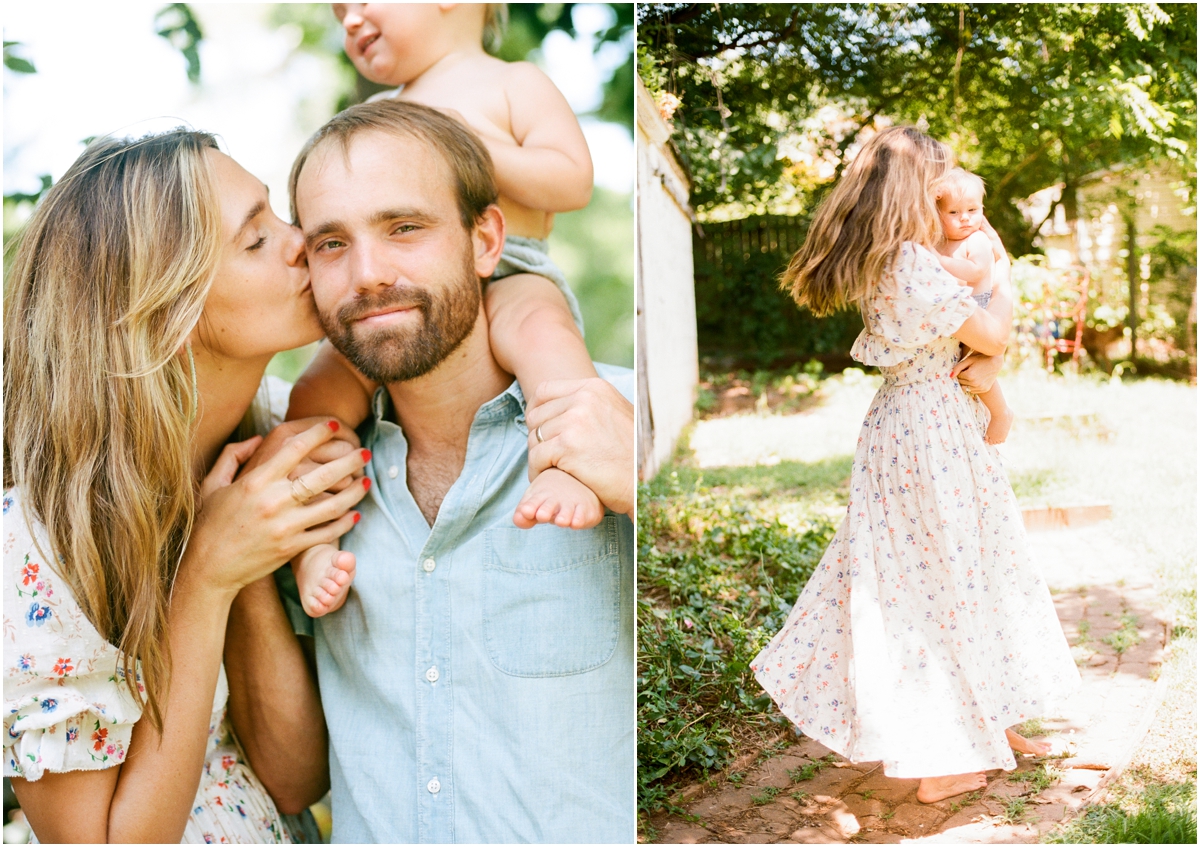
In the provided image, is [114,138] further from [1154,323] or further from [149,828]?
[1154,323]

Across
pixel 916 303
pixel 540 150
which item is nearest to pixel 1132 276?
pixel 916 303

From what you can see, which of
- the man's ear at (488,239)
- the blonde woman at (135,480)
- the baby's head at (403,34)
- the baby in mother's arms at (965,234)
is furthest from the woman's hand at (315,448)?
the baby in mother's arms at (965,234)

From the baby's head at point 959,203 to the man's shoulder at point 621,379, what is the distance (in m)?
0.78

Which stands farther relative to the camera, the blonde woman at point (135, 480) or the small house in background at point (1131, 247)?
the small house in background at point (1131, 247)

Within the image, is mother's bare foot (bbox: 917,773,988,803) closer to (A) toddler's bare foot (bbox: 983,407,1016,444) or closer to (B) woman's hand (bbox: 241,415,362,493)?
(A) toddler's bare foot (bbox: 983,407,1016,444)

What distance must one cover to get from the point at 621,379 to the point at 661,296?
50 centimetres

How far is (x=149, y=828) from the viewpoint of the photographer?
1940 mm

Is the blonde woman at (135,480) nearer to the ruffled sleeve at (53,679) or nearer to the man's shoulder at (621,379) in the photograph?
the ruffled sleeve at (53,679)

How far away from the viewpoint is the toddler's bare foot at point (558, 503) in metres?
1.68

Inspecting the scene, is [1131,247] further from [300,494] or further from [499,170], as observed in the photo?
[300,494]

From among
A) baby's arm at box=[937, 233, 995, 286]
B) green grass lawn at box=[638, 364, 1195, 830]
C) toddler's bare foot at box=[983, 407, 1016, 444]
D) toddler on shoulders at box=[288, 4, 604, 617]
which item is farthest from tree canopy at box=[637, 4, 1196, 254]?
green grass lawn at box=[638, 364, 1195, 830]

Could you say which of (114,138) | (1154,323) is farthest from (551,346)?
(1154,323)

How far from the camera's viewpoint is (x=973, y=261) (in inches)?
78.1

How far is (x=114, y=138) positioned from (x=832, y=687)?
205cm
